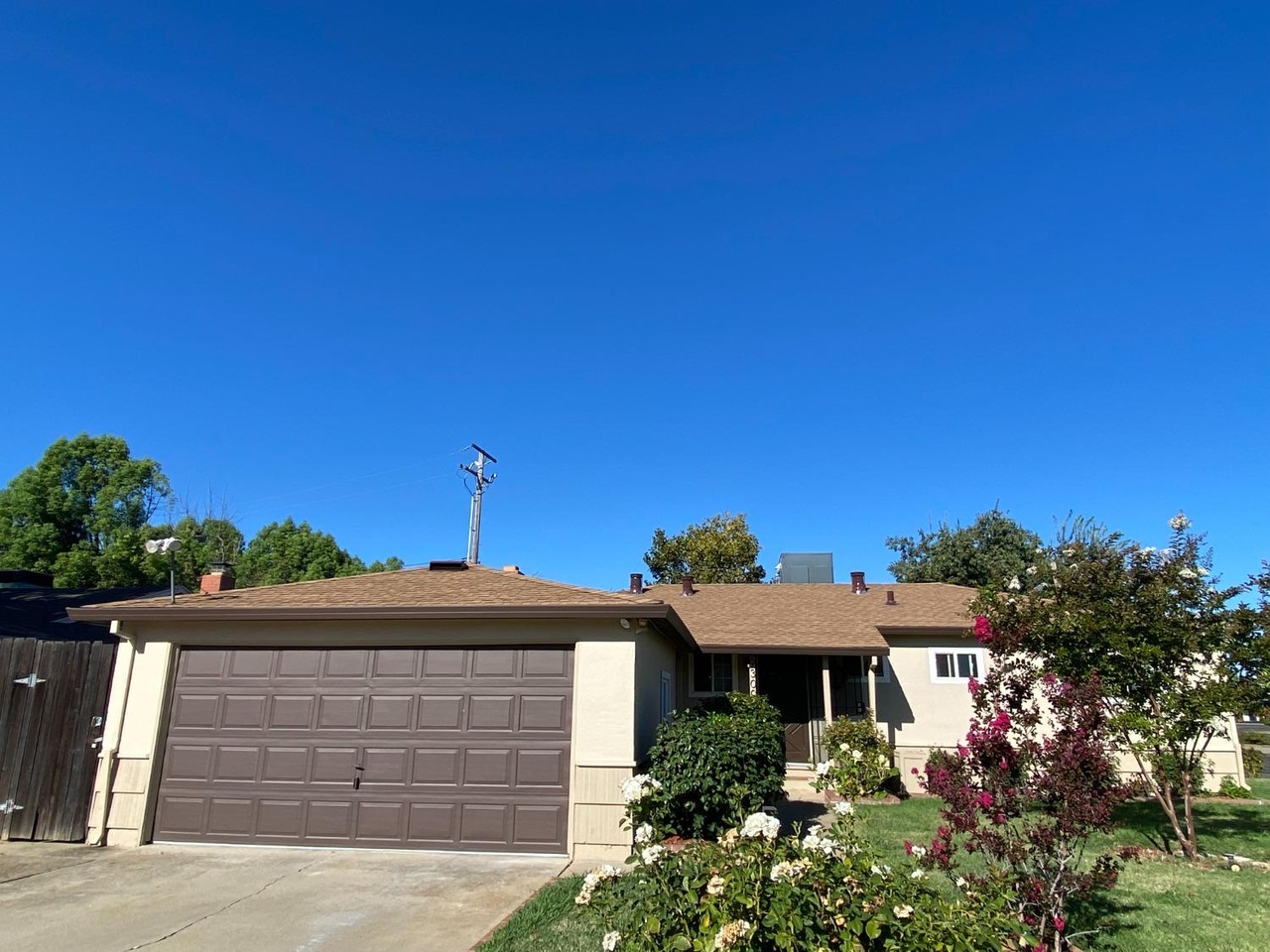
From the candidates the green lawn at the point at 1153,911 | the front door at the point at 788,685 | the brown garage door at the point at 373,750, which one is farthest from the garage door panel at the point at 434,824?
the front door at the point at 788,685

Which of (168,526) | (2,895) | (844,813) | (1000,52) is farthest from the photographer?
(168,526)

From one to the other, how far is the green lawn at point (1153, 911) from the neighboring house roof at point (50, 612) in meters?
9.79

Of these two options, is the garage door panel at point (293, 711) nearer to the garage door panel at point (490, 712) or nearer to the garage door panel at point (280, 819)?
the garage door panel at point (280, 819)

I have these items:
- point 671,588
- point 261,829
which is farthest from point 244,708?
point 671,588

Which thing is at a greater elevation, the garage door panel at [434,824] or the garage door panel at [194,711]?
the garage door panel at [194,711]

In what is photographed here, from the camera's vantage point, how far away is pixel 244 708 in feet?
31.4

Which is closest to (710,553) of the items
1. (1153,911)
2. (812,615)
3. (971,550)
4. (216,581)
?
(971,550)

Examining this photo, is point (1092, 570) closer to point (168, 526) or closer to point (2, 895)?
→ point (2, 895)

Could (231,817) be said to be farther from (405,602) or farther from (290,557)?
(290,557)

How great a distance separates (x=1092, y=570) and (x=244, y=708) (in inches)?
439

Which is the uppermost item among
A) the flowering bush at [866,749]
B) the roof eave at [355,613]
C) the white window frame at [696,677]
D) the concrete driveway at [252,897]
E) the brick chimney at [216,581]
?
the brick chimney at [216,581]

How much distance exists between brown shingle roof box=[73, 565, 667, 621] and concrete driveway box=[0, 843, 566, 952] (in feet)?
9.17

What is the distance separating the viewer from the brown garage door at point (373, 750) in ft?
28.7

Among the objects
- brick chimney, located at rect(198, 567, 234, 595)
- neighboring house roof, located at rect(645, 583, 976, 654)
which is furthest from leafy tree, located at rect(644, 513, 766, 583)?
brick chimney, located at rect(198, 567, 234, 595)
